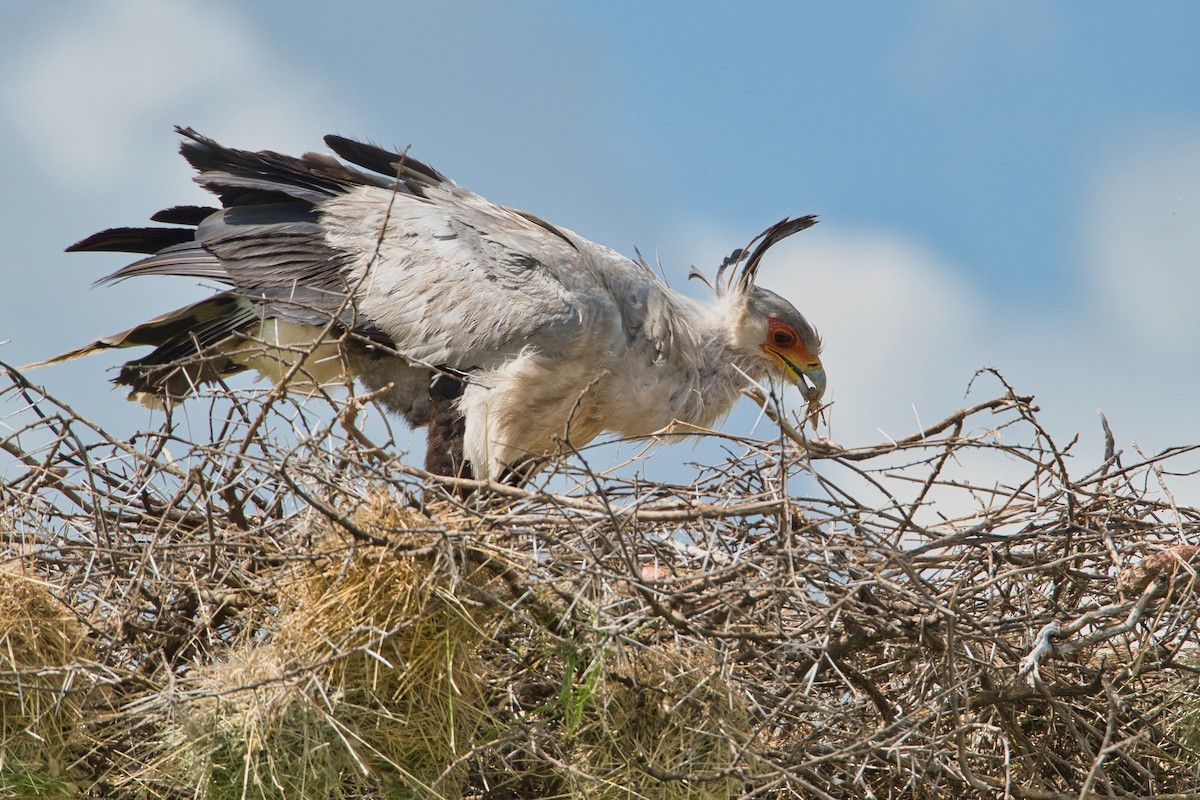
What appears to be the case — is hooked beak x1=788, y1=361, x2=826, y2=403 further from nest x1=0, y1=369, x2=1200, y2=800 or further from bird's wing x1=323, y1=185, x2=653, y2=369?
nest x1=0, y1=369, x2=1200, y2=800

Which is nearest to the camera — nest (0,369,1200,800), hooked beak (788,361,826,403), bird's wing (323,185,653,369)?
nest (0,369,1200,800)

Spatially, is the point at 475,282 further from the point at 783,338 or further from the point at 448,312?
the point at 783,338

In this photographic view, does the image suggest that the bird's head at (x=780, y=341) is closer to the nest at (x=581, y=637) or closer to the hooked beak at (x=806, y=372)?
the hooked beak at (x=806, y=372)

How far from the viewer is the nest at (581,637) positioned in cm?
350

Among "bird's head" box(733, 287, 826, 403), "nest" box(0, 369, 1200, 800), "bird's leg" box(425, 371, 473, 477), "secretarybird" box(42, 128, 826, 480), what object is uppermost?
"bird's head" box(733, 287, 826, 403)

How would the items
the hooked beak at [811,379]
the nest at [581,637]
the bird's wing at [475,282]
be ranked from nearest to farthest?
the nest at [581,637], the bird's wing at [475,282], the hooked beak at [811,379]

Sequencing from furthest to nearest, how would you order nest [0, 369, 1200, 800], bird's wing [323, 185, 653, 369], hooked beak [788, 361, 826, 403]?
hooked beak [788, 361, 826, 403], bird's wing [323, 185, 653, 369], nest [0, 369, 1200, 800]

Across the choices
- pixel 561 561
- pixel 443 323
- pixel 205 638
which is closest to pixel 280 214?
pixel 443 323

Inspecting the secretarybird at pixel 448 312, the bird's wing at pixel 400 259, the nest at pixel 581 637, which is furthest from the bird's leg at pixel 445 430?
the nest at pixel 581 637

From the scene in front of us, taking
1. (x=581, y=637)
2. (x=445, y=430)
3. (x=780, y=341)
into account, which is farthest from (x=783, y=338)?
(x=581, y=637)

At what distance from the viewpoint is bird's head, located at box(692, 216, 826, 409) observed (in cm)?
622

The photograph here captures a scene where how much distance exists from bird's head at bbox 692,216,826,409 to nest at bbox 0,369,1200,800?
213 cm

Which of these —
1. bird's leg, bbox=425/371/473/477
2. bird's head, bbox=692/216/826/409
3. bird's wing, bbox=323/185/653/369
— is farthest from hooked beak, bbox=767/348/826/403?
bird's leg, bbox=425/371/473/477

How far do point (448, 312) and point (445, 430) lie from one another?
0.50 meters
